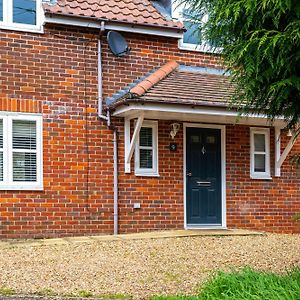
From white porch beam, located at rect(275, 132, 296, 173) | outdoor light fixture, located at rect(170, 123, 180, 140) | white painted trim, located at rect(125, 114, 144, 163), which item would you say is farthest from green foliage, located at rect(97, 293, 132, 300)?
white porch beam, located at rect(275, 132, 296, 173)

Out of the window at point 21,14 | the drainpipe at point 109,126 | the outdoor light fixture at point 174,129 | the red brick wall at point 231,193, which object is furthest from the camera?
the outdoor light fixture at point 174,129

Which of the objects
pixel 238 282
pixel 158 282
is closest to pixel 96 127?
pixel 158 282

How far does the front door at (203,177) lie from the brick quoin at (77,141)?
0.84ft

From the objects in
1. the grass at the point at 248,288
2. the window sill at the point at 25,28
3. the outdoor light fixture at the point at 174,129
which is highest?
the window sill at the point at 25,28

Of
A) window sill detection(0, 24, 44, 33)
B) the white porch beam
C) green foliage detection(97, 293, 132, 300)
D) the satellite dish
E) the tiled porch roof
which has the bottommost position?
green foliage detection(97, 293, 132, 300)

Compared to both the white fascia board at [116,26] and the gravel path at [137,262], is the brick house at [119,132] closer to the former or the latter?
the white fascia board at [116,26]

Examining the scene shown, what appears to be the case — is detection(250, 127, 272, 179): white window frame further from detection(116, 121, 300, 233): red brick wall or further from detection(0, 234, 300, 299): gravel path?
detection(0, 234, 300, 299): gravel path

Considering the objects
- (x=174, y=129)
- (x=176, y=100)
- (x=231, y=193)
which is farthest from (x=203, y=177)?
(x=176, y=100)

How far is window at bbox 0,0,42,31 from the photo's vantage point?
36.5ft

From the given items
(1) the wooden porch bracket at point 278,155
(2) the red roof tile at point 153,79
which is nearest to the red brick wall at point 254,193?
(1) the wooden porch bracket at point 278,155

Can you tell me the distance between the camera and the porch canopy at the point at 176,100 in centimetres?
1082

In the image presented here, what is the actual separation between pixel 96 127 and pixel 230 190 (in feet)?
11.9

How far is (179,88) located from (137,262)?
15.6 ft

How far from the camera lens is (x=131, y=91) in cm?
1088
